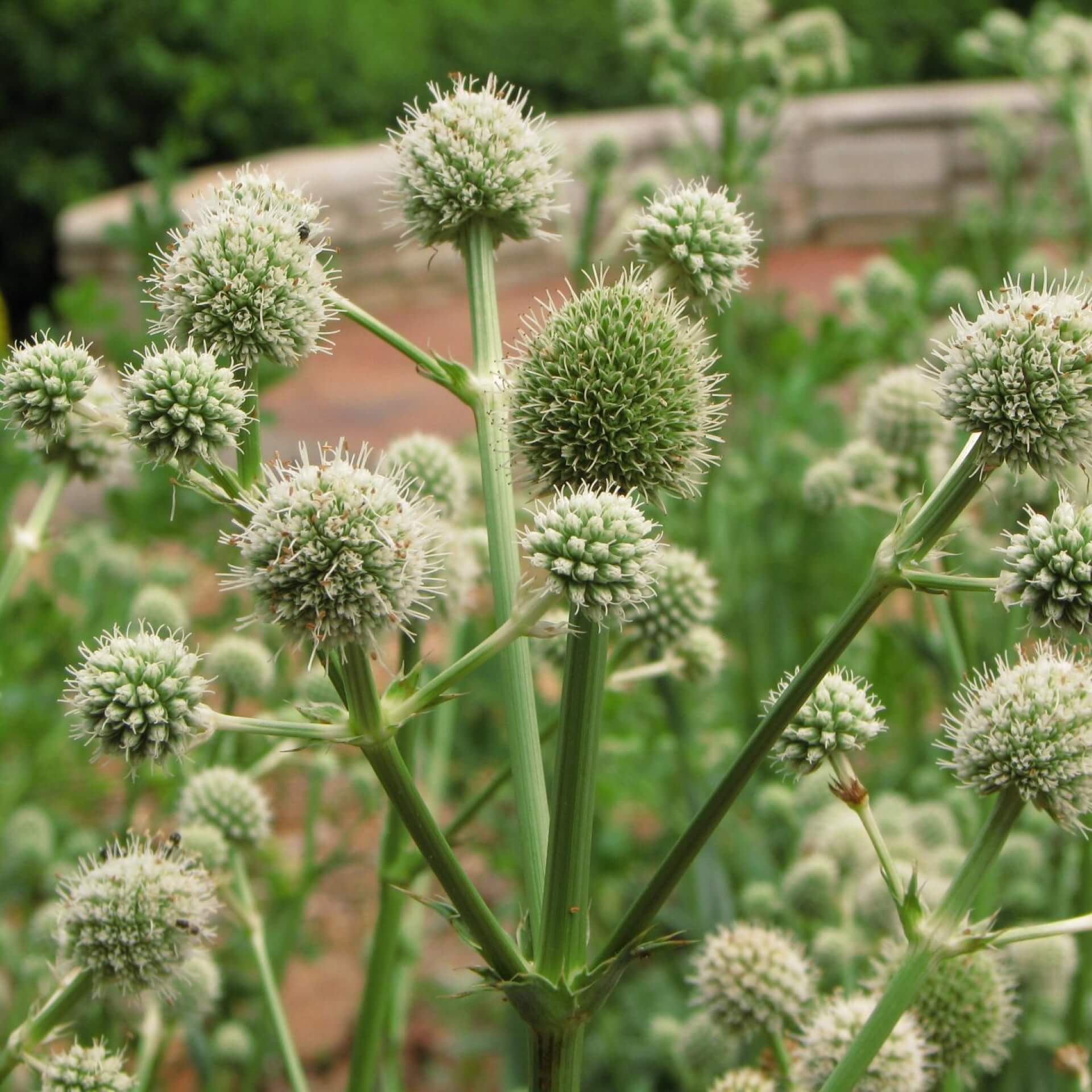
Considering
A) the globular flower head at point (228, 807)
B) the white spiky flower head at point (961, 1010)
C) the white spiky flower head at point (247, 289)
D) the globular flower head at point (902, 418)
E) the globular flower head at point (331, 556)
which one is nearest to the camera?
the globular flower head at point (331, 556)

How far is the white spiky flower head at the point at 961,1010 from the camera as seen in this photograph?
2.09 meters

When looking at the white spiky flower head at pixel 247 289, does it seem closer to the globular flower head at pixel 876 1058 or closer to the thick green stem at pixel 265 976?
the thick green stem at pixel 265 976

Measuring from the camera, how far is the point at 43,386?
5.48ft

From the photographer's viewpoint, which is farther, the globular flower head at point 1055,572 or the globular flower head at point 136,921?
the globular flower head at point 136,921

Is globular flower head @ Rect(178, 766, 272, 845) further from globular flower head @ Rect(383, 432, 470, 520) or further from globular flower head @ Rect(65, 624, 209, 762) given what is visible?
globular flower head @ Rect(65, 624, 209, 762)

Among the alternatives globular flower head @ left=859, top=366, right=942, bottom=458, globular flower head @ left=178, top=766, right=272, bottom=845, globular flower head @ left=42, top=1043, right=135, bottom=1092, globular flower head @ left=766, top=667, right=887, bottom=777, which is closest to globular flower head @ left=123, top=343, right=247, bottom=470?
globular flower head @ left=766, top=667, right=887, bottom=777

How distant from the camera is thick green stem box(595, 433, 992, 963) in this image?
1469mm

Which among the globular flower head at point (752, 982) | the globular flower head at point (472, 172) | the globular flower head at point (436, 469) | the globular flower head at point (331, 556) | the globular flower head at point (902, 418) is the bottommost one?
the globular flower head at point (752, 982)

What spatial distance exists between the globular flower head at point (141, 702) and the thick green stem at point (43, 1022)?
1.58 feet

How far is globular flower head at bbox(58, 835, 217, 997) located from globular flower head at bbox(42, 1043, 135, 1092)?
88 millimetres

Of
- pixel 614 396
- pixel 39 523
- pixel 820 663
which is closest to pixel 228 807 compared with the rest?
pixel 39 523

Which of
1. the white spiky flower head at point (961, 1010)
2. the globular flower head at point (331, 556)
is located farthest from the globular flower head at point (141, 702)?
the white spiky flower head at point (961, 1010)

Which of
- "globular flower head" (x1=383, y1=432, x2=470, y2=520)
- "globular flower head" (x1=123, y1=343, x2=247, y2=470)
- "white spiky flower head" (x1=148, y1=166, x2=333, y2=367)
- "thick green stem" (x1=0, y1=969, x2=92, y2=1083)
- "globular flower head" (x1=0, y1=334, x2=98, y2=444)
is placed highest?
"globular flower head" (x1=383, y1=432, x2=470, y2=520)

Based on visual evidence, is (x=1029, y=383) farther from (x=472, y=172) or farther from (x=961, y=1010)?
(x=961, y=1010)
